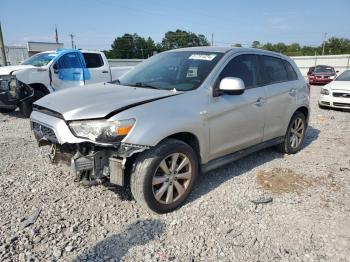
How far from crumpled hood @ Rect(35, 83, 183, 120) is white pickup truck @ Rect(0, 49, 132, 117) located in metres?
3.68

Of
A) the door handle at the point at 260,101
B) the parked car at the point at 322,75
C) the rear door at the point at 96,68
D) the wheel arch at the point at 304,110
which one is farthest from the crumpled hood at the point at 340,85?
the parked car at the point at 322,75

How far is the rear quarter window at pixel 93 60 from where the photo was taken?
10.0m

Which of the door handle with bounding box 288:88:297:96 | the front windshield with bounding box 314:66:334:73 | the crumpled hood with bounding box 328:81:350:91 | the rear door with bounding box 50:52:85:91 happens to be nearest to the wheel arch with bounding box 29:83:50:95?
the rear door with bounding box 50:52:85:91

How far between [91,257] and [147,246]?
1.64 feet

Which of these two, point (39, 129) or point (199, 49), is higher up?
point (199, 49)

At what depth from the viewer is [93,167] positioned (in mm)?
3102

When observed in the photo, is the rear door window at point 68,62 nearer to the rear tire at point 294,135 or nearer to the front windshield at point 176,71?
the front windshield at point 176,71

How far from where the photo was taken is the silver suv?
3076mm

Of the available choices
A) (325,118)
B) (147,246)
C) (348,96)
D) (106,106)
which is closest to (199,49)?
(106,106)

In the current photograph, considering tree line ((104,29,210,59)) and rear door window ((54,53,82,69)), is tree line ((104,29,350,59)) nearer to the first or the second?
tree line ((104,29,210,59))

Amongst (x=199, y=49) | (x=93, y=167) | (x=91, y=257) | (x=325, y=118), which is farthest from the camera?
(x=325, y=118)

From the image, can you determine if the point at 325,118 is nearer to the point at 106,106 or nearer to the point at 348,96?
the point at 348,96

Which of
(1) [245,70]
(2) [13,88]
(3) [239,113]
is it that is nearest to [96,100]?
(3) [239,113]

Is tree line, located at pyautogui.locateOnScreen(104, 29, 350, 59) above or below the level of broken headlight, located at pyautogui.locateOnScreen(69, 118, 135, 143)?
above
